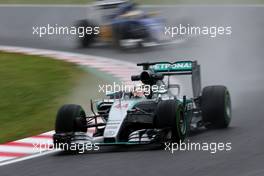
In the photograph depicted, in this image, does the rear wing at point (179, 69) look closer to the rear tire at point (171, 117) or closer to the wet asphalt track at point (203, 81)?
the wet asphalt track at point (203, 81)

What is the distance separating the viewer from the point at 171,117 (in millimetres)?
10867

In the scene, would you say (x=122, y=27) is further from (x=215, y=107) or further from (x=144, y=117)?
(x=144, y=117)

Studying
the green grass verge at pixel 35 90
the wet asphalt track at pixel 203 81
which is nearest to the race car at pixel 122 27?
the wet asphalt track at pixel 203 81

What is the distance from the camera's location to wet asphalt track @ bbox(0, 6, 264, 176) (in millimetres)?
9711

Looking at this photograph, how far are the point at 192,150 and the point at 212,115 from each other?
6.08 ft

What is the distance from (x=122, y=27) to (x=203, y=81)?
401 cm

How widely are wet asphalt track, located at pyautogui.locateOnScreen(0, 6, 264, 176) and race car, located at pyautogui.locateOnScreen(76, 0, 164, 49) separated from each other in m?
0.37

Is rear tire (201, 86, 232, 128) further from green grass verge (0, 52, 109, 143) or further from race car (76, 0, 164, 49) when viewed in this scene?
race car (76, 0, 164, 49)

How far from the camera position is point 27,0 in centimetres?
2627

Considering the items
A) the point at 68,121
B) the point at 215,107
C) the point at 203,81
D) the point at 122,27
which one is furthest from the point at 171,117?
the point at 122,27

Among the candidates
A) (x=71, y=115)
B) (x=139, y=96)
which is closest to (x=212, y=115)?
(x=139, y=96)

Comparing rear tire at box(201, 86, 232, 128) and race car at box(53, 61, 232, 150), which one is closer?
race car at box(53, 61, 232, 150)

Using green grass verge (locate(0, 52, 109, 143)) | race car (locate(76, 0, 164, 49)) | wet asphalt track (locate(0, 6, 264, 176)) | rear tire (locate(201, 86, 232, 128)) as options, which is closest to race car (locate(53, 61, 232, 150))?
rear tire (locate(201, 86, 232, 128))

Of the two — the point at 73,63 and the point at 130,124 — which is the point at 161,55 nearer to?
the point at 73,63
